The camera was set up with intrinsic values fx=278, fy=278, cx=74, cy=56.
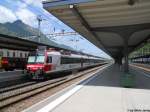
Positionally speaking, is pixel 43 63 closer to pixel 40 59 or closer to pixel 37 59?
pixel 40 59

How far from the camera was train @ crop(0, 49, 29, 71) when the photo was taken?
3124cm

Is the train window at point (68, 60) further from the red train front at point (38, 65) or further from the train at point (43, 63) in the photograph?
the red train front at point (38, 65)

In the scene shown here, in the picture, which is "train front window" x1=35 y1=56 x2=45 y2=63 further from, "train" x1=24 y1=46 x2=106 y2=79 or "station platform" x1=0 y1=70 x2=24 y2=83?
"station platform" x1=0 y1=70 x2=24 y2=83

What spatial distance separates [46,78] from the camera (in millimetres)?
25969

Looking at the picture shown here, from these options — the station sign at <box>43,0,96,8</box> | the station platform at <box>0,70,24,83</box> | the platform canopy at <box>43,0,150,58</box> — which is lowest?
the station platform at <box>0,70,24,83</box>

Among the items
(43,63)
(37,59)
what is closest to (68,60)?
(37,59)

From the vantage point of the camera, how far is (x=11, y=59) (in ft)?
108

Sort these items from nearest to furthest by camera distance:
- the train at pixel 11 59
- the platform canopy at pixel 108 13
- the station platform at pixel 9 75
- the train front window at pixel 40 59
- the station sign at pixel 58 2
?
the station sign at pixel 58 2, the platform canopy at pixel 108 13, the station platform at pixel 9 75, the train front window at pixel 40 59, the train at pixel 11 59

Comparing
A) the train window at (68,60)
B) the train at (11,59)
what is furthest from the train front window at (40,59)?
the train at (11,59)

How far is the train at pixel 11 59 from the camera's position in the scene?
3124 centimetres

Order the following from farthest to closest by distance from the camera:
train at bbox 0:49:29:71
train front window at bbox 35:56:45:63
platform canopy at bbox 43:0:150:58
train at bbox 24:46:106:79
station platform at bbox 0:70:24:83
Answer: train at bbox 0:49:29:71
train front window at bbox 35:56:45:63
train at bbox 24:46:106:79
station platform at bbox 0:70:24:83
platform canopy at bbox 43:0:150:58

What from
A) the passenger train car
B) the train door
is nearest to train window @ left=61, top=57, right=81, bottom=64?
the passenger train car

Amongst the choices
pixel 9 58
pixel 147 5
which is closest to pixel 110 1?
pixel 147 5

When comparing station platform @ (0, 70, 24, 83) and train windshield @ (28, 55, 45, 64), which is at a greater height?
train windshield @ (28, 55, 45, 64)
